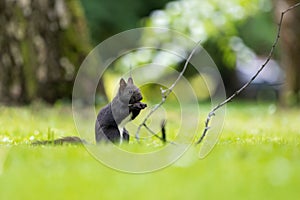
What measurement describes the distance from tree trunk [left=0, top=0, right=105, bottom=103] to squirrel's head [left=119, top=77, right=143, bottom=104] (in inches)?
216

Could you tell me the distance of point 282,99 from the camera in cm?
1423

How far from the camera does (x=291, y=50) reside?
45.0ft

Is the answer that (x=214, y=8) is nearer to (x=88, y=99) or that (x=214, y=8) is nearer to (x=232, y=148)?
(x=88, y=99)

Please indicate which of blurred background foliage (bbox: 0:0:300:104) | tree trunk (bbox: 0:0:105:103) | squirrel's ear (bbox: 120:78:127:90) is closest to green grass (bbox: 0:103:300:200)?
squirrel's ear (bbox: 120:78:127:90)

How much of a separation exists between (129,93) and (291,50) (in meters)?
8.92

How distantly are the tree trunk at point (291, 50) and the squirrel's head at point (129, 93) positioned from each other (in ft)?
26.6

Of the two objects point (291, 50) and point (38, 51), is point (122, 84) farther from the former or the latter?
point (291, 50)

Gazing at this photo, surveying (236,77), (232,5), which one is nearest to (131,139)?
(232,5)

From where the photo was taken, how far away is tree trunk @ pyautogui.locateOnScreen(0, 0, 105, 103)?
10906 millimetres

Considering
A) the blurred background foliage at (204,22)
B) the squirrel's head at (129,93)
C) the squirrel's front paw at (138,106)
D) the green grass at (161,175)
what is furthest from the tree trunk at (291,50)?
the squirrel's front paw at (138,106)

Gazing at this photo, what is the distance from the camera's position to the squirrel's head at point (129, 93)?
17.6 feet

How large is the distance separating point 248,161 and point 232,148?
751mm

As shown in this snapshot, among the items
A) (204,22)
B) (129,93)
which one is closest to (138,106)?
(129,93)

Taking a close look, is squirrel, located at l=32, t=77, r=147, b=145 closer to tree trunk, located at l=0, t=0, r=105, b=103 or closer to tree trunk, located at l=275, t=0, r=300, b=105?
tree trunk, located at l=0, t=0, r=105, b=103
